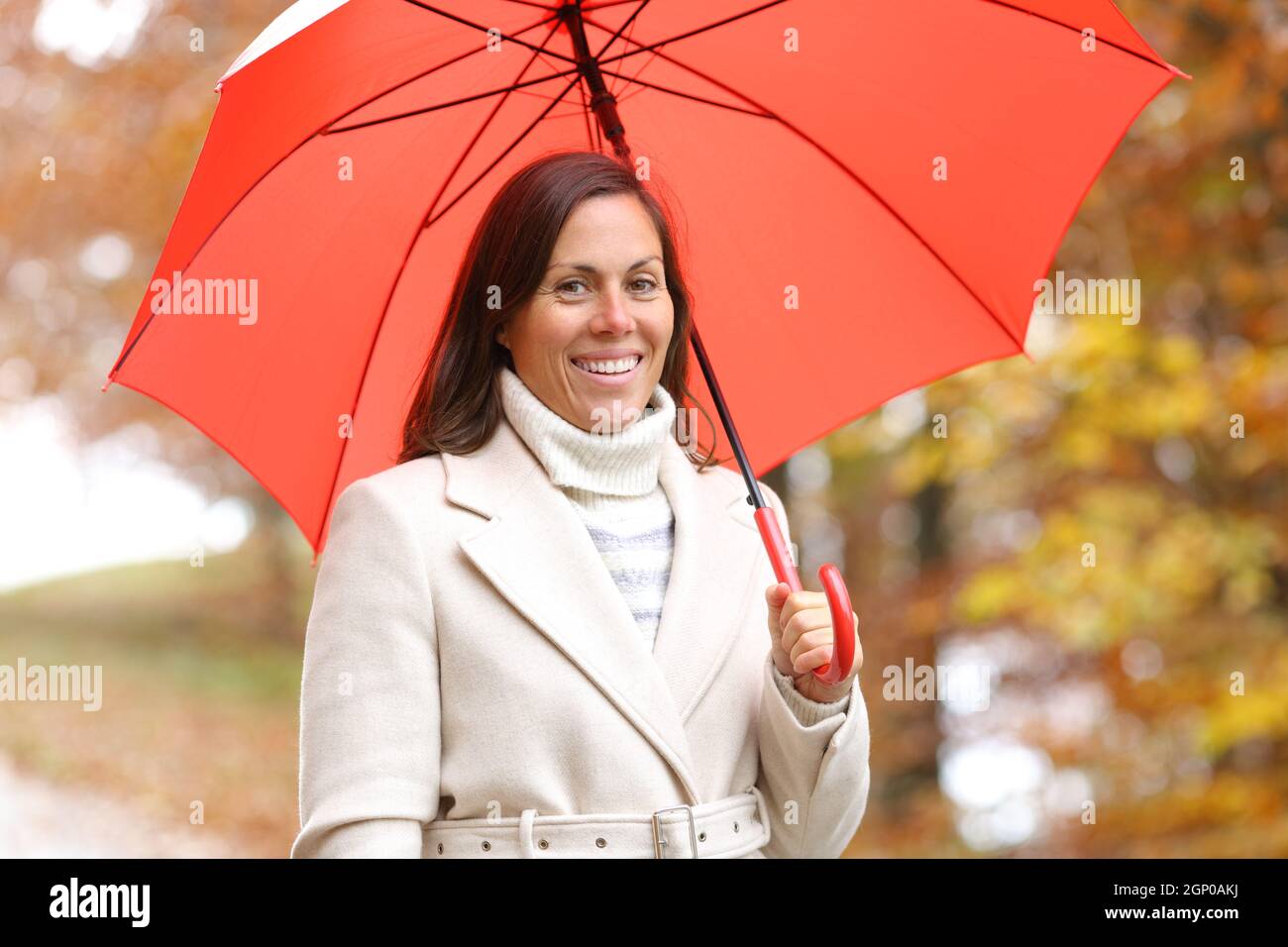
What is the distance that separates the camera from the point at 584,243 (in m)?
2.48

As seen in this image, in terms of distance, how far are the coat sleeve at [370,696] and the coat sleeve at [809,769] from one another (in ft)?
1.89

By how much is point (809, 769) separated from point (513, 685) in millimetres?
540

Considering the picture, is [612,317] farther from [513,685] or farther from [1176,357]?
[1176,357]

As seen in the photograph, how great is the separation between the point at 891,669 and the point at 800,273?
772cm

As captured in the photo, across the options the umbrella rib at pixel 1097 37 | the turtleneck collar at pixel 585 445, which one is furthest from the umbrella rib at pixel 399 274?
the umbrella rib at pixel 1097 37

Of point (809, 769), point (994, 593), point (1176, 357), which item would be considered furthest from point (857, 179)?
point (994, 593)

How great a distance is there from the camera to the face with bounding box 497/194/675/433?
248 cm

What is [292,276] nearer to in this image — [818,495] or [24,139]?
[24,139]

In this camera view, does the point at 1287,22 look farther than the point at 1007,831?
No

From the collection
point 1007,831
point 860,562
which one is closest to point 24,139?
point 1007,831

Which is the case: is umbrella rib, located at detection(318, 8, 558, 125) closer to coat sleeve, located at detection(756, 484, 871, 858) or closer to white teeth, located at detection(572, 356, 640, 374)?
white teeth, located at detection(572, 356, 640, 374)

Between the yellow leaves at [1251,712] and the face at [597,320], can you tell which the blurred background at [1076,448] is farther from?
the face at [597,320]

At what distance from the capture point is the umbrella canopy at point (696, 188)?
2.72m
